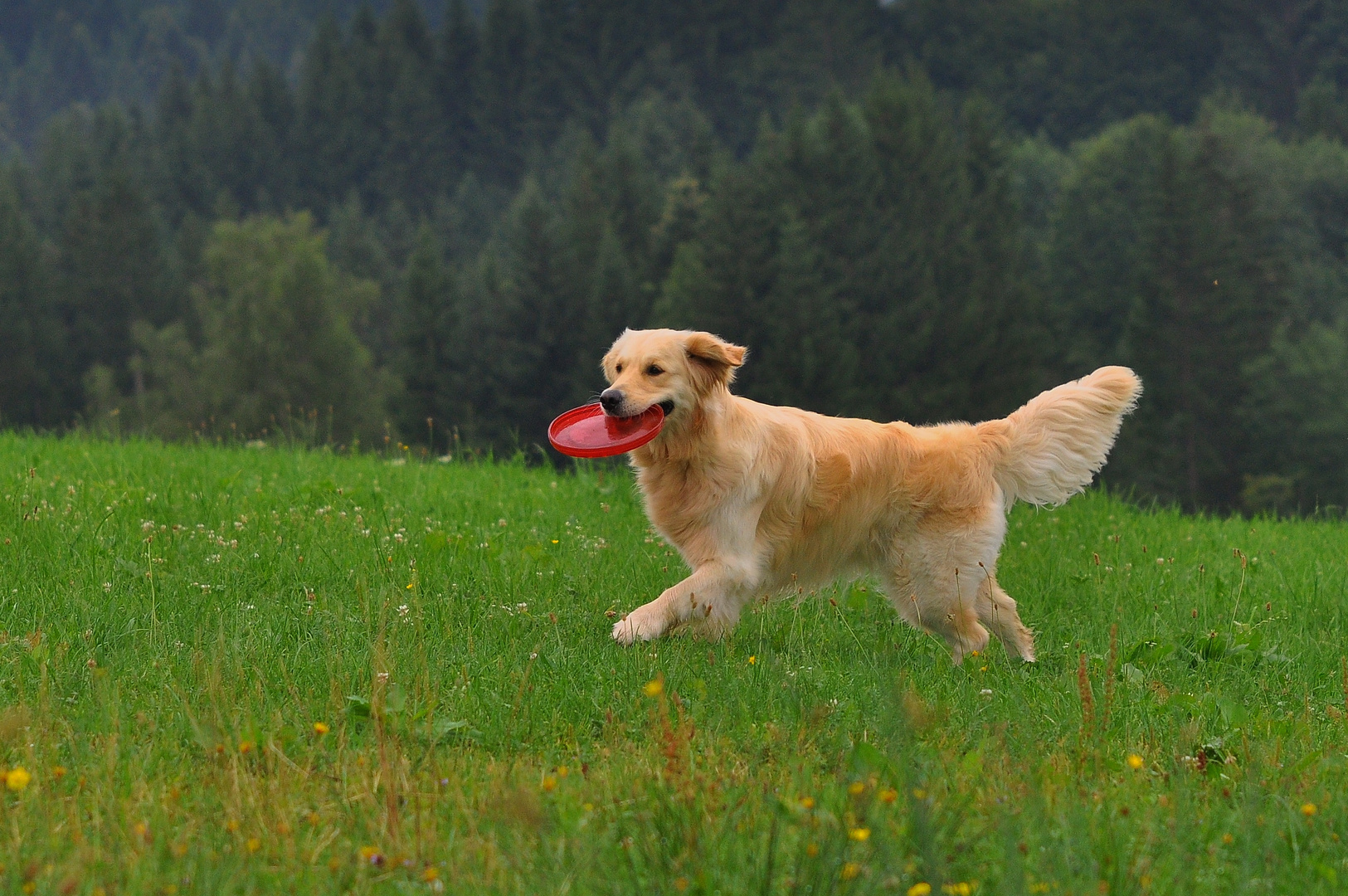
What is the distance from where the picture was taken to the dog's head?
581cm

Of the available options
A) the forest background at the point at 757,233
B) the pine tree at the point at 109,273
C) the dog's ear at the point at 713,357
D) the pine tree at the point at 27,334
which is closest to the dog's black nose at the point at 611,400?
the dog's ear at the point at 713,357

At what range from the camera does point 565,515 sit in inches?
324

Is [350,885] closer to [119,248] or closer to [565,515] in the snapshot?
[565,515]

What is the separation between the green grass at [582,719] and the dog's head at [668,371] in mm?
1022

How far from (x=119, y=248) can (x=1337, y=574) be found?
241 ft

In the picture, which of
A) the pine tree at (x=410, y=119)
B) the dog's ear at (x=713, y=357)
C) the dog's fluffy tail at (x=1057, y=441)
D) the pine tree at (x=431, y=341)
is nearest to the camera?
the dog's ear at (x=713, y=357)

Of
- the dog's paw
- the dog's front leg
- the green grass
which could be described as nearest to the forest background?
the green grass

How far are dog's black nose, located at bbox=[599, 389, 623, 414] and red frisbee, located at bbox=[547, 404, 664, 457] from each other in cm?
14

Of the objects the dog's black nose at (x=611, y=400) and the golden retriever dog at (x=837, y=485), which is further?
the golden retriever dog at (x=837, y=485)

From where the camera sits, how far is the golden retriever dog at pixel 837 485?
5.95 metres

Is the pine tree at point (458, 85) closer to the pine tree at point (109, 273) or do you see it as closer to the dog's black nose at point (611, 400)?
the pine tree at point (109, 273)

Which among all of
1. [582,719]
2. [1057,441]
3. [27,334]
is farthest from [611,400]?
[27,334]

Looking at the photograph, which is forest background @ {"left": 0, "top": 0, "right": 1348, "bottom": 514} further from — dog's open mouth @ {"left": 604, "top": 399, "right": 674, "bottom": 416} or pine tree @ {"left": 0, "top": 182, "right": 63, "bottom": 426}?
dog's open mouth @ {"left": 604, "top": 399, "right": 674, "bottom": 416}

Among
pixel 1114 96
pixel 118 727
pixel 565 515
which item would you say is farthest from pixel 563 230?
pixel 118 727
